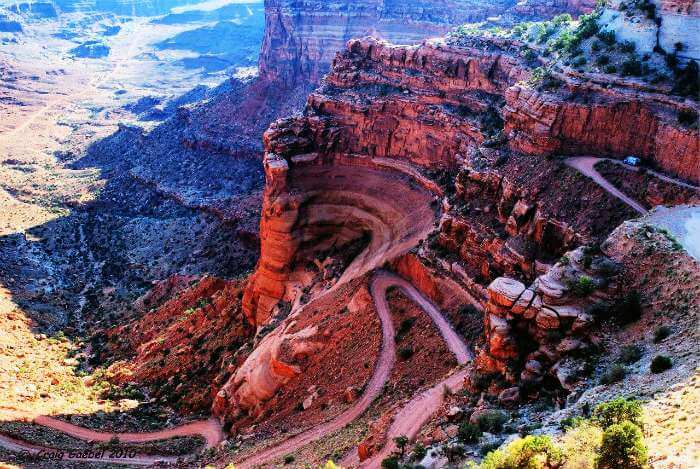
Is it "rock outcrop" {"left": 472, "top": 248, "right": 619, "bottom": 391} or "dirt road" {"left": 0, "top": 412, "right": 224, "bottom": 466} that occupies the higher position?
"rock outcrop" {"left": 472, "top": 248, "right": 619, "bottom": 391}

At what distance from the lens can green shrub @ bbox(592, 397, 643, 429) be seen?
20.5m

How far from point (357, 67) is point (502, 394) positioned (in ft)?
165

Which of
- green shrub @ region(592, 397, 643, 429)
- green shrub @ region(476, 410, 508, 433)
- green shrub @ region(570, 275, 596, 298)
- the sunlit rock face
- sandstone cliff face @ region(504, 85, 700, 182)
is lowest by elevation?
green shrub @ region(476, 410, 508, 433)

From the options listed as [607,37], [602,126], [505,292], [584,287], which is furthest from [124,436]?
[607,37]

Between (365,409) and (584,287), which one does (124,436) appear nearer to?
(365,409)

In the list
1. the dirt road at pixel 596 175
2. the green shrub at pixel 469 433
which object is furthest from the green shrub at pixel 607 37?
the green shrub at pixel 469 433

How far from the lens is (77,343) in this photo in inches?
2734

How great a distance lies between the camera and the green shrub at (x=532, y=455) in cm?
2062

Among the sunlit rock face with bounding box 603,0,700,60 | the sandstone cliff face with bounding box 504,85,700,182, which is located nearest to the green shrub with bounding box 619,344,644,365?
the sandstone cliff face with bounding box 504,85,700,182

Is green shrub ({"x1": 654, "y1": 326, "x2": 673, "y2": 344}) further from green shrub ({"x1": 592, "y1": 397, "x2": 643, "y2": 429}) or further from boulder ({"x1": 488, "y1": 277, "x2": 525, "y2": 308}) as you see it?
boulder ({"x1": 488, "y1": 277, "x2": 525, "y2": 308})

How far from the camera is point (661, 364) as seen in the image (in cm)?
2395

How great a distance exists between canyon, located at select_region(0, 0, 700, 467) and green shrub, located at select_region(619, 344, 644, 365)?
33cm

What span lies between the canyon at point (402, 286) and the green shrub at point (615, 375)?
0.25 meters

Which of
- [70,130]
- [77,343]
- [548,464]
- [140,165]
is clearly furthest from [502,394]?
A: [70,130]
